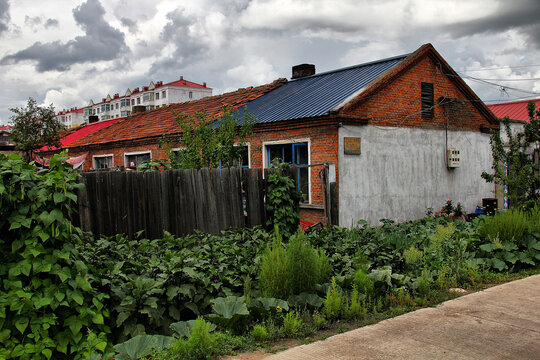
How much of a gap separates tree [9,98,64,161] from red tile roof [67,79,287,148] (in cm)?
136

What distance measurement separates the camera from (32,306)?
393cm

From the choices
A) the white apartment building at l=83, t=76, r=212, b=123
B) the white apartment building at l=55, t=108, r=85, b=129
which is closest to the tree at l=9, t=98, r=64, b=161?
the white apartment building at l=83, t=76, r=212, b=123

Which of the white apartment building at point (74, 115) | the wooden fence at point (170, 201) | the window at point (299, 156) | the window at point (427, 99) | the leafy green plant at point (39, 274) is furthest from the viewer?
the white apartment building at point (74, 115)

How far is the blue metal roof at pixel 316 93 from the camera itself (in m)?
13.6

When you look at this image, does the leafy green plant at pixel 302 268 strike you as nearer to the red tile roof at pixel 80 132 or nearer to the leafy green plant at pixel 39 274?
the leafy green plant at pixel 39 274

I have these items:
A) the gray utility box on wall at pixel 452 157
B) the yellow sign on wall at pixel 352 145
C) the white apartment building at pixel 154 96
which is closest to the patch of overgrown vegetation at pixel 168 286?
the yellow sign on wall at pixel 352 145

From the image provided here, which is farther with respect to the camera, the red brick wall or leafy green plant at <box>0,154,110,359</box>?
the red brick wall

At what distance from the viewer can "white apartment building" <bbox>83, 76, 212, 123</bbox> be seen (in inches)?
3548

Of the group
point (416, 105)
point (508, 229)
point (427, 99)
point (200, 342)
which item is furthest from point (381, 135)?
point (200, 342)

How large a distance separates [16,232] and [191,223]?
3.72m

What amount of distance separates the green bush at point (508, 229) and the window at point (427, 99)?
25.5 feet

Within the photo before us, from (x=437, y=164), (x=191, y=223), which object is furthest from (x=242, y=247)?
(x=437, y=164)

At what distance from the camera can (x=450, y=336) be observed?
446 centimetres

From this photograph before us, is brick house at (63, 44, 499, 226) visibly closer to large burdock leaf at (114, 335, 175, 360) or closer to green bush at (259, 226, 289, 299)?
green bush at (259, 226, 289, 299)
